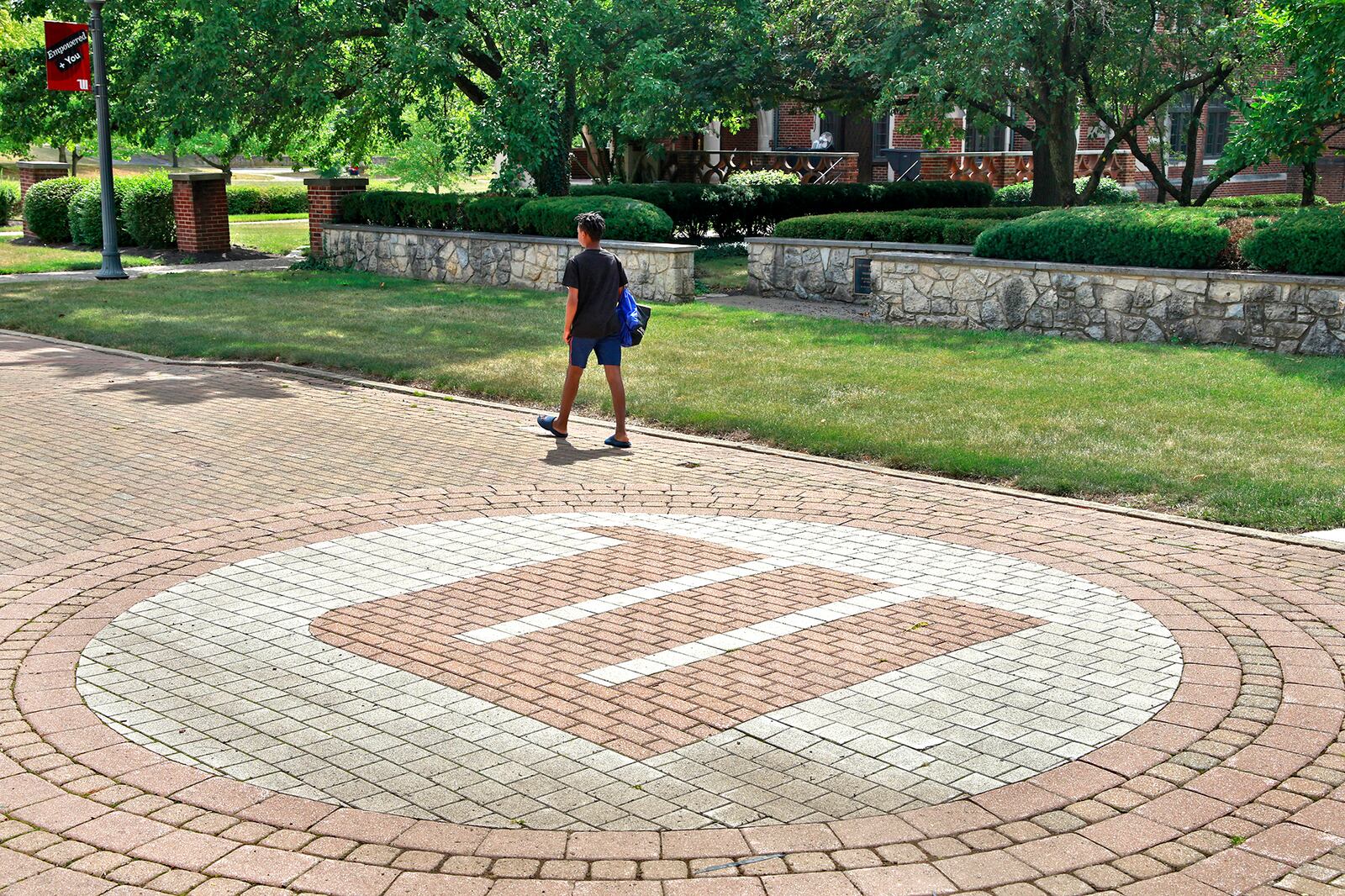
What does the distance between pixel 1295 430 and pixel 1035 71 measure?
1059cm

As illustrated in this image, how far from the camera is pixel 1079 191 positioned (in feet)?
94.3

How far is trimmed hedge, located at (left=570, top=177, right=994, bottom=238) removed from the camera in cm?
2528

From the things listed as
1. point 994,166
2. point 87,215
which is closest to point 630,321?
point 87,215

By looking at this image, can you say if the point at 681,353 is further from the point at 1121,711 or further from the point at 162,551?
the point at 1121,711

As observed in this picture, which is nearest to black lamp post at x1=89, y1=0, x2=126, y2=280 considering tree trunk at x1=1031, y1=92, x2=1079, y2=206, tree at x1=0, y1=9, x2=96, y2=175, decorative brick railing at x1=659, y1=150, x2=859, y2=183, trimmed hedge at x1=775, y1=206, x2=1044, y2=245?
tree at x1=0, y1=9, x2=96, y2=175

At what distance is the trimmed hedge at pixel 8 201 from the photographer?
3129cm

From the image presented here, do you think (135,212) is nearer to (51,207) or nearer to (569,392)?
(51,207)

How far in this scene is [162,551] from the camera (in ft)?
23.7

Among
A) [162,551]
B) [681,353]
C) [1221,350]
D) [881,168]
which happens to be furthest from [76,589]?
[881,168]

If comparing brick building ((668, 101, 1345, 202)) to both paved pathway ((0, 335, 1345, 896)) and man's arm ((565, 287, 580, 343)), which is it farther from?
paved pathway ((0, 335, 1345, 896))

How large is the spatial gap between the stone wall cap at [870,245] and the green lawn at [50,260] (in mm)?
11320

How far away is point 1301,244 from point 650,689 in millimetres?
9904

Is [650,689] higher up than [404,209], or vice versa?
[404,209]

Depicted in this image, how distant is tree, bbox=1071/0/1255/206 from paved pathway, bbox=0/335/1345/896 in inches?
485
